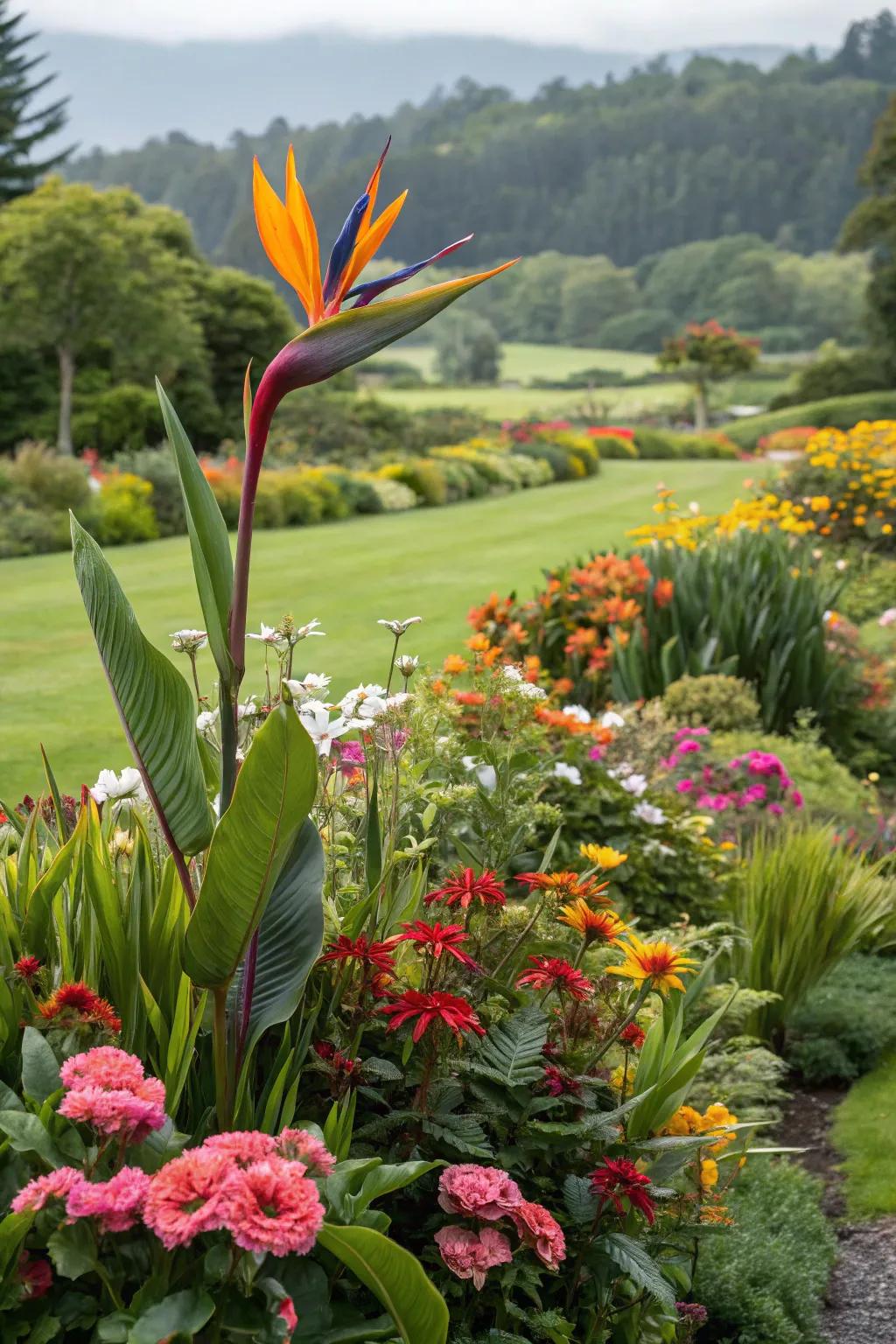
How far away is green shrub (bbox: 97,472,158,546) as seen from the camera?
13359 millimetres

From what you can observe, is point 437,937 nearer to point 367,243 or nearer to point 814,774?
point 367,243

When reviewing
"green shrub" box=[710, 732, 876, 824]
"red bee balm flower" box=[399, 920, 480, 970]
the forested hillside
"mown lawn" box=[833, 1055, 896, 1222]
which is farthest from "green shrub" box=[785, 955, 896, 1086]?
→ the forested hillside

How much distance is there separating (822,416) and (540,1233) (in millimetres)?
32085

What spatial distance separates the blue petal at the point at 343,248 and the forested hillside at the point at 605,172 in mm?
75006

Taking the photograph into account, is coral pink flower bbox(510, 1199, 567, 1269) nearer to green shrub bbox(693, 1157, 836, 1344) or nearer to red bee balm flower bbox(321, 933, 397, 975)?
red bee balm flower bbox(321, 933, 397, 975)

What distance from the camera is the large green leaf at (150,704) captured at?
172 centimetres

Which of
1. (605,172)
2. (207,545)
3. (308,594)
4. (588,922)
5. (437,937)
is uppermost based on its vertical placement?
(605,172)

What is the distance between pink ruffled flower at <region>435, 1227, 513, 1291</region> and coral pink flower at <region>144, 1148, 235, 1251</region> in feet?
1.79

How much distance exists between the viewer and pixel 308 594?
10.6 meters

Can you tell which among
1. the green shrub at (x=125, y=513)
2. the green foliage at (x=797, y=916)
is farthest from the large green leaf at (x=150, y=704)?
the green shrub at (x=125, y=513)

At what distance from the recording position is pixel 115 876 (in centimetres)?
215

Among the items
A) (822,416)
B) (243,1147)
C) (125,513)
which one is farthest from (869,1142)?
(822,416)

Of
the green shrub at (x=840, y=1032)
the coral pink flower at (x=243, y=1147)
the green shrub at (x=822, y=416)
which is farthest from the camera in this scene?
the green shrub at (x=822, y=416)

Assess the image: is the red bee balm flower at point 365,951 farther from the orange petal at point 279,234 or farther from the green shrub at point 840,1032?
the green shrub at point 840,1032
